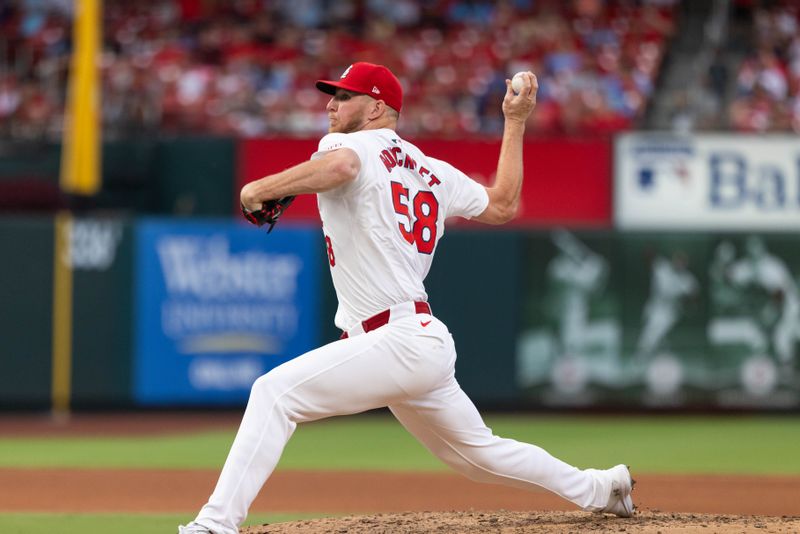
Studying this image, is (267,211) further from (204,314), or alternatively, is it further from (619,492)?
(204,314)

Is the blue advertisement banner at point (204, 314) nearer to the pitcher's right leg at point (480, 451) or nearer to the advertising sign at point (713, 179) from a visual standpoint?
the advertising sign at point (713, 179)

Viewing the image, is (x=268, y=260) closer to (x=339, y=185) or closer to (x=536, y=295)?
(x=536, y=295)

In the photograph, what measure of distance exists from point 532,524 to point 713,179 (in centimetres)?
949

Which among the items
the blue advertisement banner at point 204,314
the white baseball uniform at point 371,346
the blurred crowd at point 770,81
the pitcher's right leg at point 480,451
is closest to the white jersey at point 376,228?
the white baseball uniform at point 371,346

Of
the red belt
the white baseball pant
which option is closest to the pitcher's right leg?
the white baseball pant

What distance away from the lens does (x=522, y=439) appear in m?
11.6

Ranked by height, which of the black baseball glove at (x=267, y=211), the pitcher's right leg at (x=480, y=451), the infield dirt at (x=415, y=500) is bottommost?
the infield dirt at (x=415, y=500)

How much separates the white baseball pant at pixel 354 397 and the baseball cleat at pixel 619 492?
648mm

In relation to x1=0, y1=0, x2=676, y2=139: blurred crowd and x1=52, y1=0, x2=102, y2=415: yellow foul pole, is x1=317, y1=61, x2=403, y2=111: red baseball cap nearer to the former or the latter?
x1=52, y1=0, x2=102, y2=415: yellow foul pole

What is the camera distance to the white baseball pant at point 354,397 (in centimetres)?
508

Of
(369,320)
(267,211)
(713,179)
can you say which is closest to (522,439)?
(713,179)

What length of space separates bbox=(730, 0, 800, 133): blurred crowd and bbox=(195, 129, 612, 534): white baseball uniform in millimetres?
10130

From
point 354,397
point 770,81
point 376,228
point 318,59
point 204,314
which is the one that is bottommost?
point 204,314

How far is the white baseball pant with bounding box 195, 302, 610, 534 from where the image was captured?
5.08 meters
